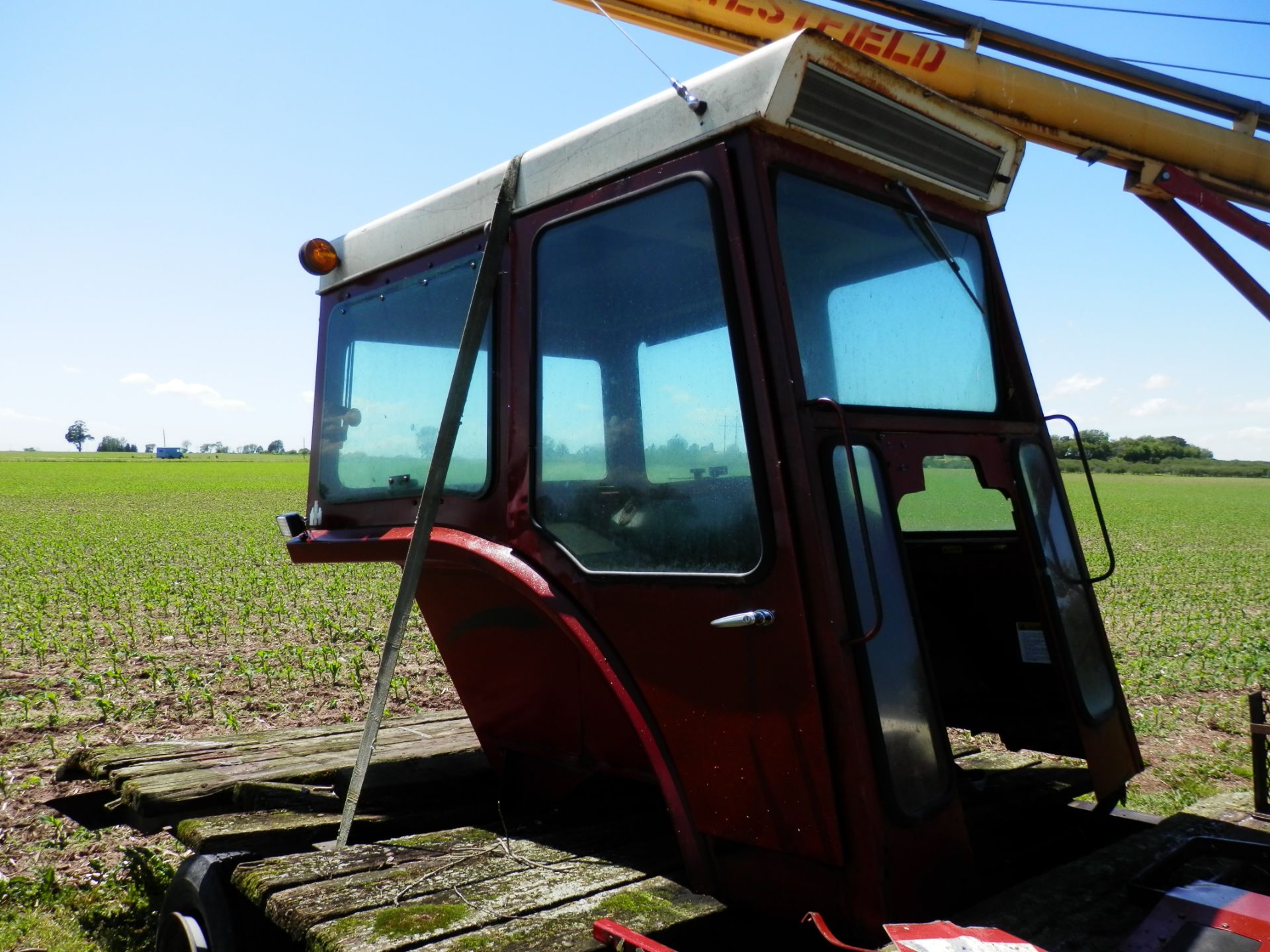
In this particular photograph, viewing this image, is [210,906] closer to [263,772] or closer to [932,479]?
[263,772]

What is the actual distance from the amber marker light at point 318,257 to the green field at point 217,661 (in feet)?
8.28

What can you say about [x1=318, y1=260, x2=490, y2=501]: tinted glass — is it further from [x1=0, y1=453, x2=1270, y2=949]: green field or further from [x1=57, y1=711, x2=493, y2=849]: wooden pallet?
[x1=0, y1=453, x2=1270, y2=949]: green field

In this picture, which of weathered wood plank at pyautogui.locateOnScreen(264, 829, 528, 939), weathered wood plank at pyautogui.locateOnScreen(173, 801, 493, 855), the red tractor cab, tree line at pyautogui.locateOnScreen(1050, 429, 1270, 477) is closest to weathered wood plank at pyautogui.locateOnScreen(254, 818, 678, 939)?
weathered wood plank at pyautogui.locateOnScreen(264, 829, 528, 939)

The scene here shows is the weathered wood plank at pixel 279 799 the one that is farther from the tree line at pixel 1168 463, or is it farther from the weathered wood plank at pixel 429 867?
the tree line at pixel 1168 463

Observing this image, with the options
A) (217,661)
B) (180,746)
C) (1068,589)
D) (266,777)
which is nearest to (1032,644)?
(1068,589)

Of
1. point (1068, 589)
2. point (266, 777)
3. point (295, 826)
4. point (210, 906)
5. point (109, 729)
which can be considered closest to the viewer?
point (210, 906)

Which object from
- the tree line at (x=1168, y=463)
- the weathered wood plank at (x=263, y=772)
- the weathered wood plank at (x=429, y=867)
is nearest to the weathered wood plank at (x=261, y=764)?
the weathered wood plank at (x=263, y=772)

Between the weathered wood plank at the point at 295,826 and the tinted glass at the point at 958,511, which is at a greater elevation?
the tinted glass at the point at 958,511

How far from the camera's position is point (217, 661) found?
9.01 metres

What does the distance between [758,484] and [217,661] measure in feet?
26.5

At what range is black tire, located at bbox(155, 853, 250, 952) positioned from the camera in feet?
8.50

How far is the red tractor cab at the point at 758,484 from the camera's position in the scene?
211 centimetres

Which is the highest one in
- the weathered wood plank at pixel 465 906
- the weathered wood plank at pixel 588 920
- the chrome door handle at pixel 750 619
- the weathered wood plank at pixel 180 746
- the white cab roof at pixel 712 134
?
the white cab roof at pixel 712 134

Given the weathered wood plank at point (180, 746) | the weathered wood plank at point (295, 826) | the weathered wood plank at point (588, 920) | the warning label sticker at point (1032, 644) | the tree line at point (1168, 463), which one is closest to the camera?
the weathered wood plank at point (588, 920)
